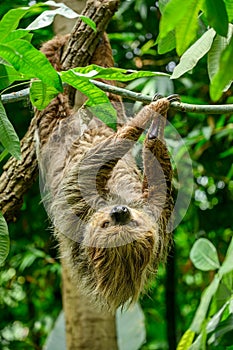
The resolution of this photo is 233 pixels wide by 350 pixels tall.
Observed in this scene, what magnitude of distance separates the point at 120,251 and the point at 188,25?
161 centimetres

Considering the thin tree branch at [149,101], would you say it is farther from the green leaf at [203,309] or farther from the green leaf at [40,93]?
the green leaf at [203,309]

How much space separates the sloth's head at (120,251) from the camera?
2432 mm

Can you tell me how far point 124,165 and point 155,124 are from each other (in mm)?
549

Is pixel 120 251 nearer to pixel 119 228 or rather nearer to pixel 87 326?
pixel 119 228

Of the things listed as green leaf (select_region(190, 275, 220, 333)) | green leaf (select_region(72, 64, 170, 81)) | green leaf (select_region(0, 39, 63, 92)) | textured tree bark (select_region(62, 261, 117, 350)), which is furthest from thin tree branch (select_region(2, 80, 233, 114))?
textured tree bark (select_region(62, 261, 117, 350))

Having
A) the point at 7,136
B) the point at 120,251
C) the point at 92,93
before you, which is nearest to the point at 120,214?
the point at 120,251

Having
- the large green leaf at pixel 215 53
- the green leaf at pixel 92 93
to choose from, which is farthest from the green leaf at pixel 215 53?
the green leaf at pixel 92 93

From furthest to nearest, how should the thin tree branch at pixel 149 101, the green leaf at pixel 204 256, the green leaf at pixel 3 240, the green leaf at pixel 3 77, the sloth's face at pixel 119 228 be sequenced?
the green leaf at pixel 204 256 < the sloth's face at pixel 119 228 < the thin tree branch at pixel 149 101 < the green leaf at pixel 3 240 < the green leaf at pixel 3 77

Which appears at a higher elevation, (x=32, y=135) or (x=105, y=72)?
(x=105, y=72)

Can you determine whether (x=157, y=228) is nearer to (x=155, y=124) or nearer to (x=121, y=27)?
(x=155, y=124)

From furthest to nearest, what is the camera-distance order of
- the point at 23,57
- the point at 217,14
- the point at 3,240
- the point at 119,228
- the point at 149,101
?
the point at 119,228
the point at 149,101
the point at 3,240
the point at 23,57
the point at 217,14

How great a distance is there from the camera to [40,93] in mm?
1715

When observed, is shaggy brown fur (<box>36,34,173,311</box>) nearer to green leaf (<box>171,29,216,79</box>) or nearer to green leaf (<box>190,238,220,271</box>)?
green leaf (<box>190,238,220,271</box>)

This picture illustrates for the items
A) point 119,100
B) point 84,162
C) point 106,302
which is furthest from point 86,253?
point 119,100
